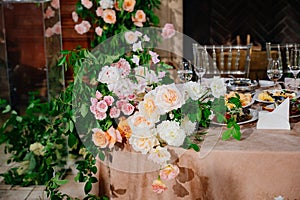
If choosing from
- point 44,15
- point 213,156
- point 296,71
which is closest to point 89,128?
point 213,156

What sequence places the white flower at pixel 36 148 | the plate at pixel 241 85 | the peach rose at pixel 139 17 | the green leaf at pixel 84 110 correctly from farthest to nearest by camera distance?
the peach rose at pixel 139 17 < the white flower at pixel 36 148 < the plate at pixel 241 85 < the green leaf at pixel 84 110

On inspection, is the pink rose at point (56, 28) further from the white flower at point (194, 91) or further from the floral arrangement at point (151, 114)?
the white flower at point (194, 91)

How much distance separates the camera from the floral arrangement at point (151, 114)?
4.67 feet

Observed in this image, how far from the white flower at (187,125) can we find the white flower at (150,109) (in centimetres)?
11

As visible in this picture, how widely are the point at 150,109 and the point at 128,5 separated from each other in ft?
6.37

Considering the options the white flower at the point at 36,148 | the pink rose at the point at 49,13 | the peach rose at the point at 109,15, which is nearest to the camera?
the white flower at the point at 36,148

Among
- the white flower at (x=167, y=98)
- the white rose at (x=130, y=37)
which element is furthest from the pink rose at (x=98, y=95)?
the white rose at (x=130, y=37)

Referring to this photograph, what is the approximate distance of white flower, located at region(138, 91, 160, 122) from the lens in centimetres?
141

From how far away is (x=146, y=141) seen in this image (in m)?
1.45

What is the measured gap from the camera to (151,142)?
1453mm

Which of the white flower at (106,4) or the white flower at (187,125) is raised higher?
the white flower at (106,4)

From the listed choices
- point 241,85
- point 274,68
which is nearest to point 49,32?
point 241,85

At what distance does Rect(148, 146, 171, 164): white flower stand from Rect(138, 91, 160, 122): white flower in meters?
0.10

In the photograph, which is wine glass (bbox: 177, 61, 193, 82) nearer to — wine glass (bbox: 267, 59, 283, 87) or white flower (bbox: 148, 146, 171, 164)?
wine glass (bbox: 267, 59, 283, 87)
